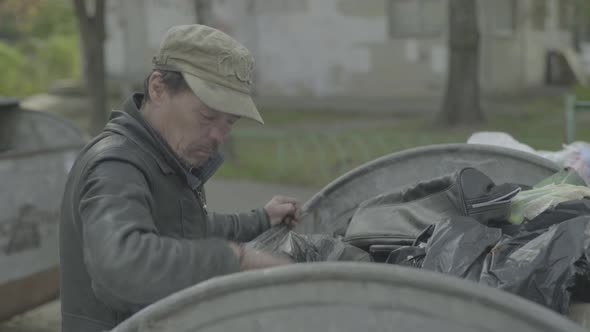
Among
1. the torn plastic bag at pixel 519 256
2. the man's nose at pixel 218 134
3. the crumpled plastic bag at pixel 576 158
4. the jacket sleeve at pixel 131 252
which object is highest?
the man's nose at pixel 218 134

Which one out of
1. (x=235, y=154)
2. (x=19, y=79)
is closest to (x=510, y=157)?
(x=235, y=154)

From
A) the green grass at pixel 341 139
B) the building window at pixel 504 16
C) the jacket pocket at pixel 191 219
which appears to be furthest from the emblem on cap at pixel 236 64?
the building window at pixel 504 16

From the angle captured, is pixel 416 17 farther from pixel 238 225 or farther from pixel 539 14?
pixel 238 225

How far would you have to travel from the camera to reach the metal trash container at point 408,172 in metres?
3.24

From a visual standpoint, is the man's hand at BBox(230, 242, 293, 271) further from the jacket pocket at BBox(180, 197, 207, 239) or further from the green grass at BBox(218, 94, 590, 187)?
the green grass at BBox(218, 94, 590, 187)

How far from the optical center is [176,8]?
750 inches

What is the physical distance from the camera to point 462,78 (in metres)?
13.5

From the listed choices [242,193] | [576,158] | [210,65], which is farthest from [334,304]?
[242,193]

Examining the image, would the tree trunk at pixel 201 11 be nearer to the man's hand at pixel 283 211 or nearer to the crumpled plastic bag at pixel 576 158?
the crumpled plastic bag at pixel 576 158

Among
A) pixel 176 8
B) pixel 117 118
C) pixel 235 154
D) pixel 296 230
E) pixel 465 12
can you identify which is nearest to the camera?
pixel 117 118

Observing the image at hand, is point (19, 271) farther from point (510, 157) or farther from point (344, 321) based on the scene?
point (344, 321)

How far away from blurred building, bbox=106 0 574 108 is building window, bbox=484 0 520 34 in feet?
0.07

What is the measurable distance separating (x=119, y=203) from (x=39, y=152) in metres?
3.13

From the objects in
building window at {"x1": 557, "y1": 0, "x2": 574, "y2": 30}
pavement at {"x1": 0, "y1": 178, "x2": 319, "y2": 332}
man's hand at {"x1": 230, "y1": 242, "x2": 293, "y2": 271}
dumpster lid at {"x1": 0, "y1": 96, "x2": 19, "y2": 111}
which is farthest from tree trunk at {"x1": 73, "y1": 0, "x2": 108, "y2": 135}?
building window at {"x1": 557, "y1": 0, "x2": 574, "y2": 30}
